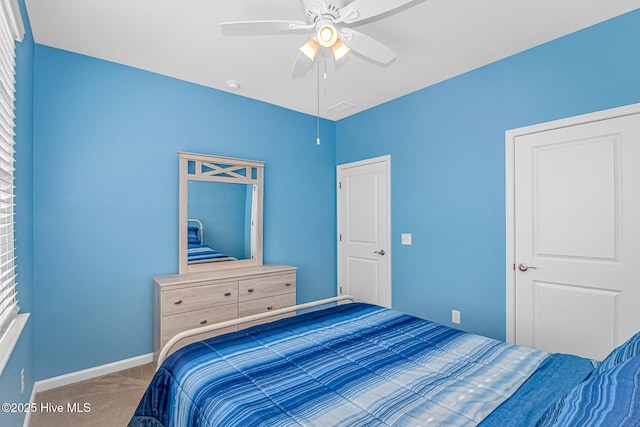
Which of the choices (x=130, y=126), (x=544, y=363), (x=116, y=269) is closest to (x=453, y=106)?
(x=544, y=363)

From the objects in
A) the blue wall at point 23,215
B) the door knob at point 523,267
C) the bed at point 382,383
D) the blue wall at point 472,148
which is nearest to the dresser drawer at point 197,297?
the blue wall at point 23,215

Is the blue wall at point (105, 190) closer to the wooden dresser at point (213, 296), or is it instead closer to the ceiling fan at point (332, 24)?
the wooden dresser at point (213, 296)

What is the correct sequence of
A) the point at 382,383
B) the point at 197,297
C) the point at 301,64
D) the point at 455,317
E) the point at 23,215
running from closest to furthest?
1. the point at 382,383
2. the point at 23,215
3. the point at 301,64
4. the point at 197,297
5. the point at 455,317

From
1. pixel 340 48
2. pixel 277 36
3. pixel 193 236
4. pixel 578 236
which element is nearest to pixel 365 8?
pixel 340 48

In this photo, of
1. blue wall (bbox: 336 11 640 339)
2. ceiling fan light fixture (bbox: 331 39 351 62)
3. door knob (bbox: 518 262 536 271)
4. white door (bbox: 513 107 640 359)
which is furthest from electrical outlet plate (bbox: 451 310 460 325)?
ceiling fan light fixture (bbox: 331 39 351 62)

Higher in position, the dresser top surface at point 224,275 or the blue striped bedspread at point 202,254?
the blue striped bedspread at point 202,254

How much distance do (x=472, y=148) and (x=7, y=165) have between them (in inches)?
128

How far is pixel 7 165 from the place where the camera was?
1565mm

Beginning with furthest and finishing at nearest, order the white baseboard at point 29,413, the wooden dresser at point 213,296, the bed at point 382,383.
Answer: the wooden dresser at point 213,296, the white baseboard at point 29,413, the bed at point 382,383

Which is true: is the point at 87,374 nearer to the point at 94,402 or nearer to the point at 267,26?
the point at 94,402

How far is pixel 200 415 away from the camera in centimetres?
114

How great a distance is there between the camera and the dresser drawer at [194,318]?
2.61 metres

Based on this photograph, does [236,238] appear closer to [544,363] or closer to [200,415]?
[200,415]

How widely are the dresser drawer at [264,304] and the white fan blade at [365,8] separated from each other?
250 cm
